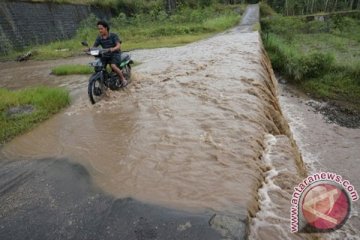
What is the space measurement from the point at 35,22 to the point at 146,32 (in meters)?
7.66

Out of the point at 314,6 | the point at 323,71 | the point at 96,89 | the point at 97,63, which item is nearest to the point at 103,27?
the point at 97,63

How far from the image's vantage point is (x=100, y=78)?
8.07 m

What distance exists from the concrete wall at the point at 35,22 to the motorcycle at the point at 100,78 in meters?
13.5

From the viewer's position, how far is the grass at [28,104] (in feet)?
21.9

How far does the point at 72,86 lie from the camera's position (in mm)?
10383

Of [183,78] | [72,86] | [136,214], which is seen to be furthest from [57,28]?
[136,214]

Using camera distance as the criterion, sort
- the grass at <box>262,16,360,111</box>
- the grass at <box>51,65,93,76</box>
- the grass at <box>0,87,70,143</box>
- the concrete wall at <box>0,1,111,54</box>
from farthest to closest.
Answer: the concrete wall at <box>0,1,111,54</box> < the grass at <box>51,65,93,76</box> < the grass at <box>262,16,360,111</box> < the grass at <box>0,87,70,143</box>

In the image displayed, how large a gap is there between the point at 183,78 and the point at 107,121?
12.5 ft

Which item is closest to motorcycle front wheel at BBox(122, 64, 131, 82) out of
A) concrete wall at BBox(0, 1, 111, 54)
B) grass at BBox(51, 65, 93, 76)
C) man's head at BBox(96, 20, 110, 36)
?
man's head at BBox(96, 20, 110, 36)

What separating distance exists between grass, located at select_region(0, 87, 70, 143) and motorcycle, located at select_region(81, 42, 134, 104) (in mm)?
929

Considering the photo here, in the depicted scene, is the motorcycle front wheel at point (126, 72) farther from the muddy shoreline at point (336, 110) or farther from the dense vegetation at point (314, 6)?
the dense vegetation at point (314, 6)

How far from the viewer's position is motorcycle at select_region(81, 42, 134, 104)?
25.5 feet

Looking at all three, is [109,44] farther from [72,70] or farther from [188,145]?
[72,70]

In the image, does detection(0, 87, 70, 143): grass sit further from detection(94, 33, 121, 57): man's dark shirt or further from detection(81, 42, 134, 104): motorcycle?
detection(94, 33, 121, 57): man's dark shirt
